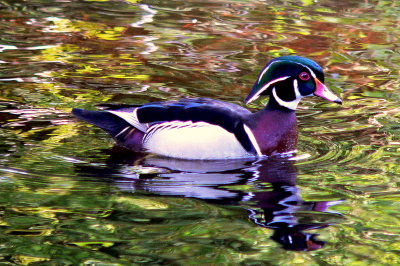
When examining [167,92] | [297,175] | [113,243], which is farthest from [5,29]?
[113,243]

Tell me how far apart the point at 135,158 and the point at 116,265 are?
250cm

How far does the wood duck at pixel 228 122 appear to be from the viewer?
23.9 feet

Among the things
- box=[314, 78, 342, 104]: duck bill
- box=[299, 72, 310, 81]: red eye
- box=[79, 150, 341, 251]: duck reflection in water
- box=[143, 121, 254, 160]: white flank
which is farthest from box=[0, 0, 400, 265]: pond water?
box=[299, 72, 310, 81]: red eye

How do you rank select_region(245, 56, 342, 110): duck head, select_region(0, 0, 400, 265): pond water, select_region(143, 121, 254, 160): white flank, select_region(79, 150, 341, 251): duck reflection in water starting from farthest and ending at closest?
select_region(245, 56, 342, 110): duck head < select_region(143, 121, 254, 160): white flank < select_region(79, 150, 341, 251): duck reflection in water < select_region(0, 0, 400, 265): pond water

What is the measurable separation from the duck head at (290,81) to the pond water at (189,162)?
1.60ft

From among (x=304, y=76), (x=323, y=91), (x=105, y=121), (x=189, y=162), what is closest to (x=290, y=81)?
(x=304, y=76)

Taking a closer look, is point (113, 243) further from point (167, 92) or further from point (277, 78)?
point (167, 92)

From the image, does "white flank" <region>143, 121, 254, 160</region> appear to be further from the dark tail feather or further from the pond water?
the dark tail feather

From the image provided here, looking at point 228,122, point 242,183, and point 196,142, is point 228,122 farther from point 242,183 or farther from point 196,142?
point 242,183

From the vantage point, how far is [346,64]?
10297mm

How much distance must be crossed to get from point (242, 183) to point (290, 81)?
1.33 m

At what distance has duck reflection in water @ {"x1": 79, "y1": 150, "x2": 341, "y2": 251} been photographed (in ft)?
18.7

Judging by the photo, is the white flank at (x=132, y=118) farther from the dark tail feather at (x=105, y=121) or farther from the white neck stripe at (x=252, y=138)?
the white neck stripe at (x=252, y=138)

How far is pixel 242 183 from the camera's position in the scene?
6625mm
